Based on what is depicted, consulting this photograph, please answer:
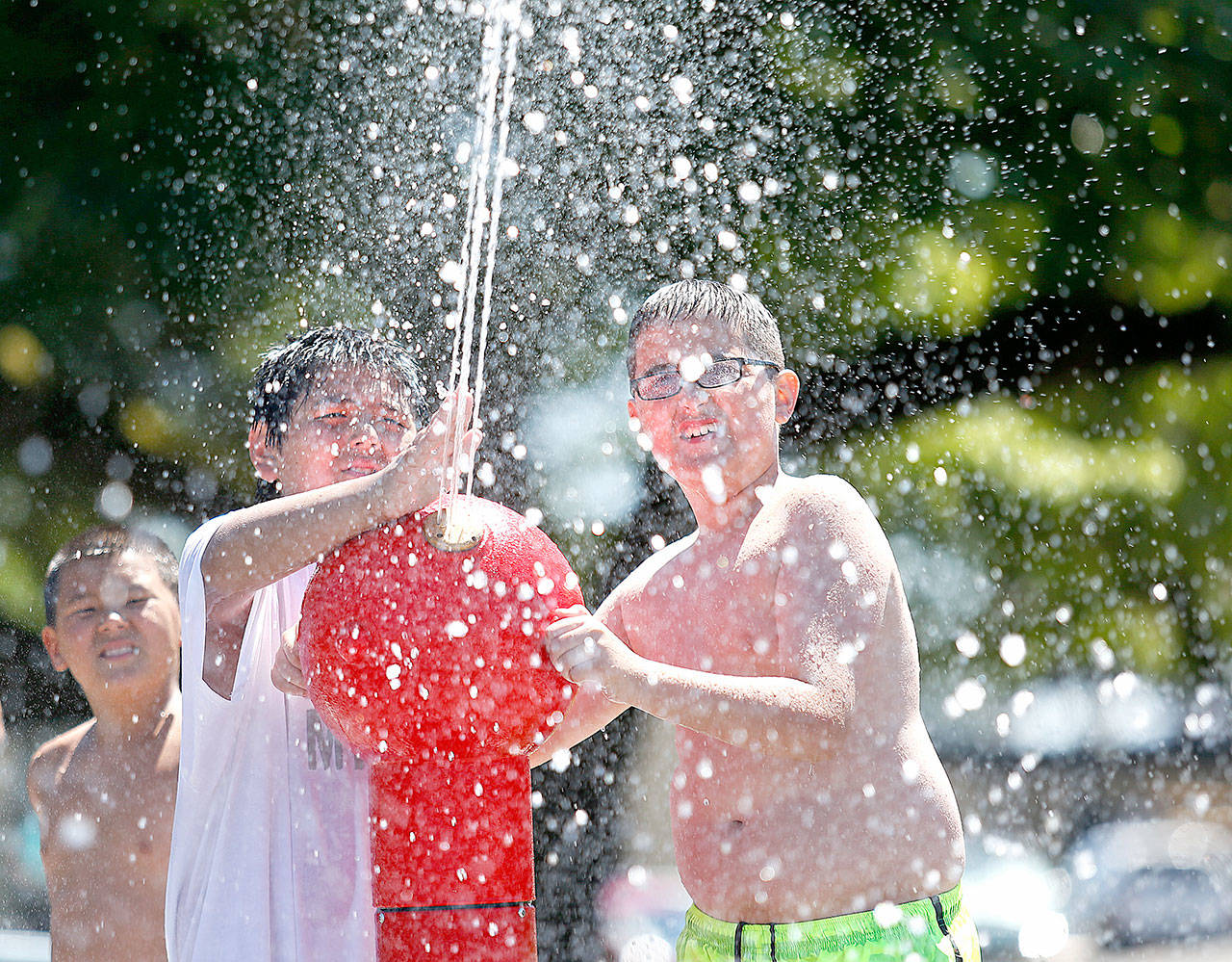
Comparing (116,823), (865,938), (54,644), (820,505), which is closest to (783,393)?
(820,505)

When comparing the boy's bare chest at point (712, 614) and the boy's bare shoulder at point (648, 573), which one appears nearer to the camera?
the boy's bare chest at point (712, 614)

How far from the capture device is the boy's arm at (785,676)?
233 cm

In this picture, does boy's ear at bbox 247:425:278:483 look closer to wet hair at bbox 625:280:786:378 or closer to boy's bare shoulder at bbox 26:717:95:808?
wet hair at bbox 625:280:786:378

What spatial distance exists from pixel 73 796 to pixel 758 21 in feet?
14.9

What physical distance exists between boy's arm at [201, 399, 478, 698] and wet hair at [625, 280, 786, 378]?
1.65ft

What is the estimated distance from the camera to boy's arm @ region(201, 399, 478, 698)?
95.8 inches

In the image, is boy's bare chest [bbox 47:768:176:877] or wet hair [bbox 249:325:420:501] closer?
wet hair [bbox 249:325:420:501]

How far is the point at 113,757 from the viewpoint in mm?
3936

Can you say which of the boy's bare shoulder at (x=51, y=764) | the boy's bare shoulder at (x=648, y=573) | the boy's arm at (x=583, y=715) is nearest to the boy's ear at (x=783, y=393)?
the boy's bare shoulder at (x=648, y=573)

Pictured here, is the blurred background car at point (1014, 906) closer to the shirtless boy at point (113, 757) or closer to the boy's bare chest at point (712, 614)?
the shirtless boy at point (113, 757)

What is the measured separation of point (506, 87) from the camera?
5.56m

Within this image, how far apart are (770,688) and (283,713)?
110 cm

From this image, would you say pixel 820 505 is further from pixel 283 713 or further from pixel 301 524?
pixel 283 713

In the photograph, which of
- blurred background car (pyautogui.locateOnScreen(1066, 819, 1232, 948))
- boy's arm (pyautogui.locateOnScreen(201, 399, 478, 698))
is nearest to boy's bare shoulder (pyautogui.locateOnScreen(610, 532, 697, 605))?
boy's arm (pyautogui.locateOnScreen(201, 399, 478, 698))
